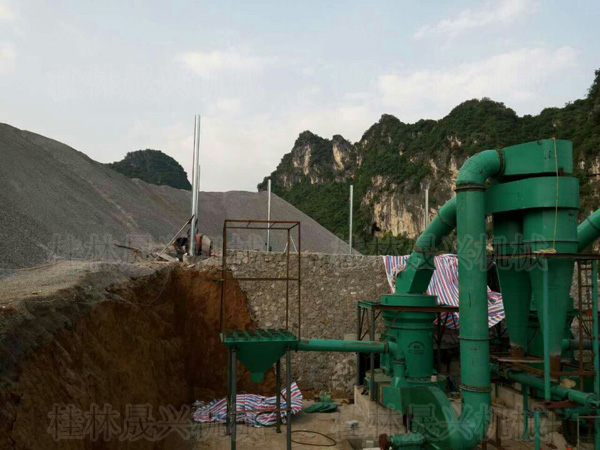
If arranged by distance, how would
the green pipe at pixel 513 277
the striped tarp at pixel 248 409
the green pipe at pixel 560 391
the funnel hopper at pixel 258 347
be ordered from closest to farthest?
the green pipe at pixel 560 391
the green pipe at pixel 513 277
the funnel hopper at pixel 258 347
the striped tarp at pixel 248 409

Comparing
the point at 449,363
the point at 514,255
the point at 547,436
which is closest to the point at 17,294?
the point at 514,255

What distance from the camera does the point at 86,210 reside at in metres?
20.7

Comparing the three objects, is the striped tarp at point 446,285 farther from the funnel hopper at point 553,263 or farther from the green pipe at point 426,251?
the funnel hopper at point 553,263

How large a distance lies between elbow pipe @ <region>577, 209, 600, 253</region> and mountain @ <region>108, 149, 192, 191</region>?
6521 centimetres

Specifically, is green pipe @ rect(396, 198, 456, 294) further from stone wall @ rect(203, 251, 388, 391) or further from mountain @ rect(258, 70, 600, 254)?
mountain @ rect(258, 70, 600, 254)

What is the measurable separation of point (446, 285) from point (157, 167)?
6733cm

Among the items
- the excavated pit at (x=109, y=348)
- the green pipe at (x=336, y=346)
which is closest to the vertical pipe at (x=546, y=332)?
the green pipe at (x=336, y=346)

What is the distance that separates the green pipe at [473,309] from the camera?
20.6ft

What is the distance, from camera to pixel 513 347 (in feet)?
23.8

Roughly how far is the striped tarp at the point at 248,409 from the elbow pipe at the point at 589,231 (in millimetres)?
7021

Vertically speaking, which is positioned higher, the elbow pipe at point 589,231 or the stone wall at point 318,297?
the elbow pipe at point 589,231

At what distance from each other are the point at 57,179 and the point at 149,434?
691 inches

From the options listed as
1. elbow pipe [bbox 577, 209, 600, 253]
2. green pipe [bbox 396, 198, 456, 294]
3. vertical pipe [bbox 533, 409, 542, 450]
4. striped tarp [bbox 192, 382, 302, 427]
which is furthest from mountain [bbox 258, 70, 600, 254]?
vertical pipe [bbox 533, 409, 542, 450]

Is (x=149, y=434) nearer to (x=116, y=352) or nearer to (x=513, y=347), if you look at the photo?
(x=116, y=352)
